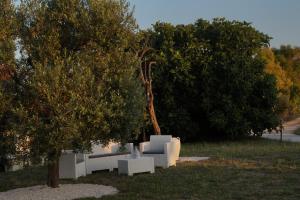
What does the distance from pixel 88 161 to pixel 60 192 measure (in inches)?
132

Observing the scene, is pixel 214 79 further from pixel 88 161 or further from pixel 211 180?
pixel 211 180

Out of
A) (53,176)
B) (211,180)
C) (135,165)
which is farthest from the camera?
(135,165)

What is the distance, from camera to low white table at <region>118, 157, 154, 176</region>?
12297mm

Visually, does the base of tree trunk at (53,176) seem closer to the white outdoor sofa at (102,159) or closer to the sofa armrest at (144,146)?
the white outdoor sofa at (102,159)

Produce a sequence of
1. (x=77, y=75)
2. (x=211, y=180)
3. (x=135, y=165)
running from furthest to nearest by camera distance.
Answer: (x=135, y=165) → (x=211, y=180) → (x=77, y=75)

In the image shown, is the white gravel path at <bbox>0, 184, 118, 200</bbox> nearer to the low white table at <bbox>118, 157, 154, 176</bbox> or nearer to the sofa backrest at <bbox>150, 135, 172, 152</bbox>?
the low white table at <bbox>118, 157, 154, 176</bbox>

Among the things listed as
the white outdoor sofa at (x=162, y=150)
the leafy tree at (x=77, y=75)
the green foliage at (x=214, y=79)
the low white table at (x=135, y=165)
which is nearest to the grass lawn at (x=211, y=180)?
the low white table at (x=135, y=165)

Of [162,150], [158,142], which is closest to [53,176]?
[162,150]

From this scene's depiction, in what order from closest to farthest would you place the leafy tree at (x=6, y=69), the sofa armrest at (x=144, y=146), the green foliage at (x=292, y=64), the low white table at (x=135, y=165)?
the leafy tree at (x=6, y=69) → the low white table at (x=135, y=165) → the sofa armrest at (x=144, y=146) → the green foliage at (x=292, y=64)

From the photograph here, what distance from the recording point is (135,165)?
1238 centimetres

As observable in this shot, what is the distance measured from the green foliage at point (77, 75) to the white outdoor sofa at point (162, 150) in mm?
4047

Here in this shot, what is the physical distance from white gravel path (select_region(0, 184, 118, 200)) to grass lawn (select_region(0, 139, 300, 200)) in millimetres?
405

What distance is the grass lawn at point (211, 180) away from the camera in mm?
9266

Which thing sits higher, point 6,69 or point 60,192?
point 6,69
